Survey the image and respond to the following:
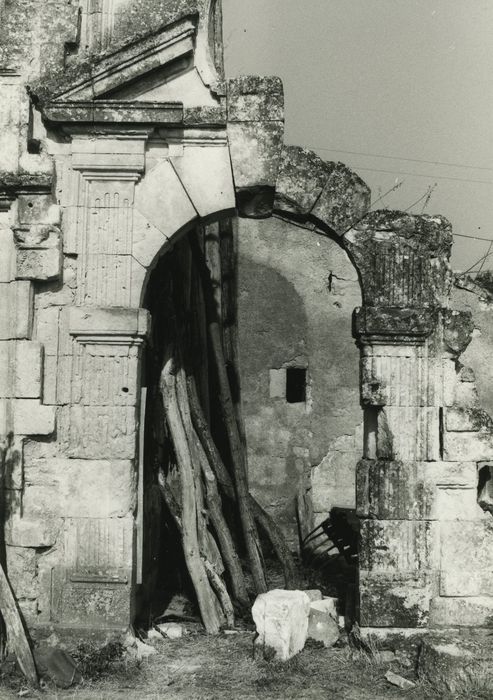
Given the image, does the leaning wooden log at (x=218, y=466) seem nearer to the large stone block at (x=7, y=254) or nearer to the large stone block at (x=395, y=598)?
the large stone block at (x=395, y=598)

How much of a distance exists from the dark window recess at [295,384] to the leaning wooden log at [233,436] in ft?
8.72

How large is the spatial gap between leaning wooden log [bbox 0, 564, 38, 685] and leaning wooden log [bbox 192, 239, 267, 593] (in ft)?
7.75

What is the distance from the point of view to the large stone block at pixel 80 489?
20.4 ft

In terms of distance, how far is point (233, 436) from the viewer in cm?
837

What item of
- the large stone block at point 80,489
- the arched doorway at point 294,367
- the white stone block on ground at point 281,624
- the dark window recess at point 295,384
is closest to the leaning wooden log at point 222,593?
the white stone block on ground at point 281,624

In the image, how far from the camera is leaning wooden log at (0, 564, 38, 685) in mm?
5488

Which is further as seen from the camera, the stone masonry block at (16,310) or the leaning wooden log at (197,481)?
the leaning wooden log at (197,481)

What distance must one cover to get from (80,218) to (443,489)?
3117 mm

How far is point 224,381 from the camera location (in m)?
8.59

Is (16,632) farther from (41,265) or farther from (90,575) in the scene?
(41,265)

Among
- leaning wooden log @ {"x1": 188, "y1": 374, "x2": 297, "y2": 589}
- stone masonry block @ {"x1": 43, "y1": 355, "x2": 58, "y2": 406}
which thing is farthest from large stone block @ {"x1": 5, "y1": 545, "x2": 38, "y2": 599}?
leaning wooden log @ {"x1": 188, "y1": 374, "x2": 297, "y2": 589}

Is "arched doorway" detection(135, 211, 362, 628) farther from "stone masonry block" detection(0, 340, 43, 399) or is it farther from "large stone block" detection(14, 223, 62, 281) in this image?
"stone masonry block" detection(0, 340, 43, 399)

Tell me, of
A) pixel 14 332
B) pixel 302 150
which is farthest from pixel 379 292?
pixel 14 332

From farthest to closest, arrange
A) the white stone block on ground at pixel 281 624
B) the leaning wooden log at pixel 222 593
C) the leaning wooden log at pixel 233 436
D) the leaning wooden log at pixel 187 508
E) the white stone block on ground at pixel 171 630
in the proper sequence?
the leaning wooden log at pixel 233 436, the leaning wooden log at pixel 222 593, the leaning wooden log at pixel 187 508, the white stone block on ground at pixel 171 630, the white stone block on ground at pixel 281 624
